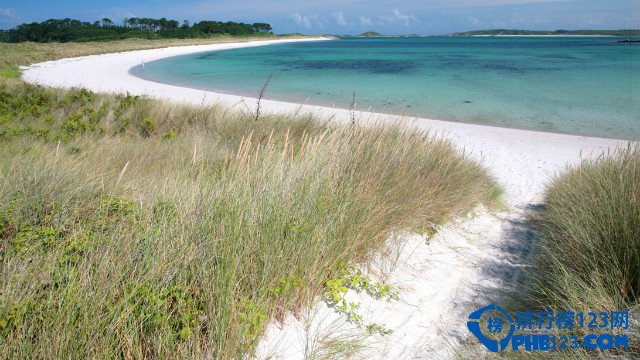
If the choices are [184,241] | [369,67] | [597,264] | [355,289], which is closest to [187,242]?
[184,241]

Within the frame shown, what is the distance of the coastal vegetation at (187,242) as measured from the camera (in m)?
1.70

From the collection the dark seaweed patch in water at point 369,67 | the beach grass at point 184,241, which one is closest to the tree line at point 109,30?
the dark seaweed patch in water at point 369,67

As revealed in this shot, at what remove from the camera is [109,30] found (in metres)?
78.9

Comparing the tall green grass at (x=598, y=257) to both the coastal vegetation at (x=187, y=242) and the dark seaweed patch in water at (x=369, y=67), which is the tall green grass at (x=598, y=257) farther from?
the dark seaweed patch in water at (x=369, y=67)

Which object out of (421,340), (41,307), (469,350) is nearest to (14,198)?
(41,307)

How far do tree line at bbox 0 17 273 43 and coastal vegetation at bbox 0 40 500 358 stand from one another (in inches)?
3022

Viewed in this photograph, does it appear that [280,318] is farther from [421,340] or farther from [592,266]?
[592,266]

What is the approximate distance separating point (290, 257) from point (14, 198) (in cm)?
189

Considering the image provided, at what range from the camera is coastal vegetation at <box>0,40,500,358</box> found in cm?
170

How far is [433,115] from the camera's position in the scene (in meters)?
13.2
